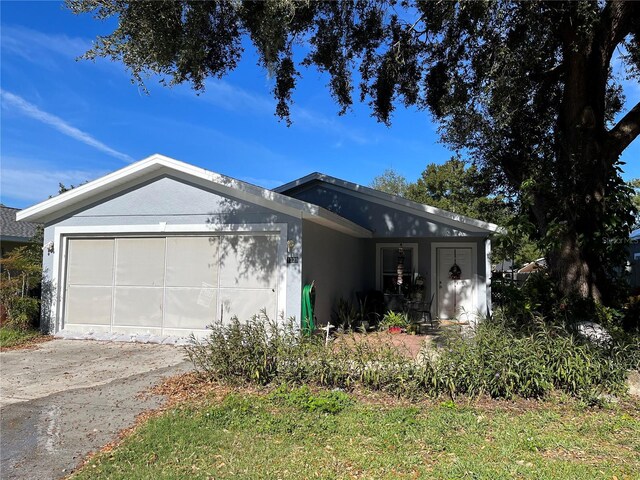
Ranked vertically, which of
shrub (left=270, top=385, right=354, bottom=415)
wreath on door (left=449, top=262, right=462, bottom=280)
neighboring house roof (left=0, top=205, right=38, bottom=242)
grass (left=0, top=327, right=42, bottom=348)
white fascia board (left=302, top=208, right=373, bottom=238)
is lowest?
shrub (left=270, top=385, right=354, bottom=415)

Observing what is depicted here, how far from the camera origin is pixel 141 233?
32.2 feet

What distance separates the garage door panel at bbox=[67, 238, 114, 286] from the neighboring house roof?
5935 millimetres

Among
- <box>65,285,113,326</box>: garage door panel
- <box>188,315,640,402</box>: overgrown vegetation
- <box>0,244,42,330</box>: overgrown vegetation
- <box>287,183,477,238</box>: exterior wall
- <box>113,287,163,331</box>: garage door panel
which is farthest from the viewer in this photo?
<box>287,183,477,238</box>: exterior wall

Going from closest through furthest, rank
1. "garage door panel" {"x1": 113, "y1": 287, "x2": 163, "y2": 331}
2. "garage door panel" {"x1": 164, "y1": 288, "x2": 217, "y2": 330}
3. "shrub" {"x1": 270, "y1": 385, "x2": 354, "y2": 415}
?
"shrub" {"x1": 270, "y1": 385, "x2": 354, "y2": 415}, "garage door panel" {"x1": 164, "y1": 288, "x2": 217, "y2": 330}, "garage door panel" {"x1": 113, "y1": 287, "x2": 163, "y2": 331}

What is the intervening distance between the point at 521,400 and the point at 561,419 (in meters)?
0.54

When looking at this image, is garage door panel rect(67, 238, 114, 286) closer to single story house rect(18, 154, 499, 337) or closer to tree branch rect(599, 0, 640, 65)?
single story house rect(18, 154, 499, 337)

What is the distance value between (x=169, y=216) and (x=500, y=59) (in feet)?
23.1

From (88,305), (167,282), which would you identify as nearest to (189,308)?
(167,282)

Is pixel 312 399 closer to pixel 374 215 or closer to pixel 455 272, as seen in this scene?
pixel 374 215

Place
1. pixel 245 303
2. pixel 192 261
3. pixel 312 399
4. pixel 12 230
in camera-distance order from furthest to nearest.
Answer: pixel 12 230, pixel 192 261, pixel 245 303, pixel 312 399

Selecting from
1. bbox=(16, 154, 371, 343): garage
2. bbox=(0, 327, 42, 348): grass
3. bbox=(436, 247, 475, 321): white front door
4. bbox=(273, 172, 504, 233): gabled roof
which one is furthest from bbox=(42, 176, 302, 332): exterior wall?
bbox=(436, 247, 475, 321): white front door

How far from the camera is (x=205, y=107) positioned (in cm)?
1104

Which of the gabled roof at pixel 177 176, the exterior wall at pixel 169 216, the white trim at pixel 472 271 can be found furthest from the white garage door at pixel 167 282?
the white trim at pixel 472 271

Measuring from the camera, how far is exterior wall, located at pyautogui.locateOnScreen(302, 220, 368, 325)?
30.1ft
